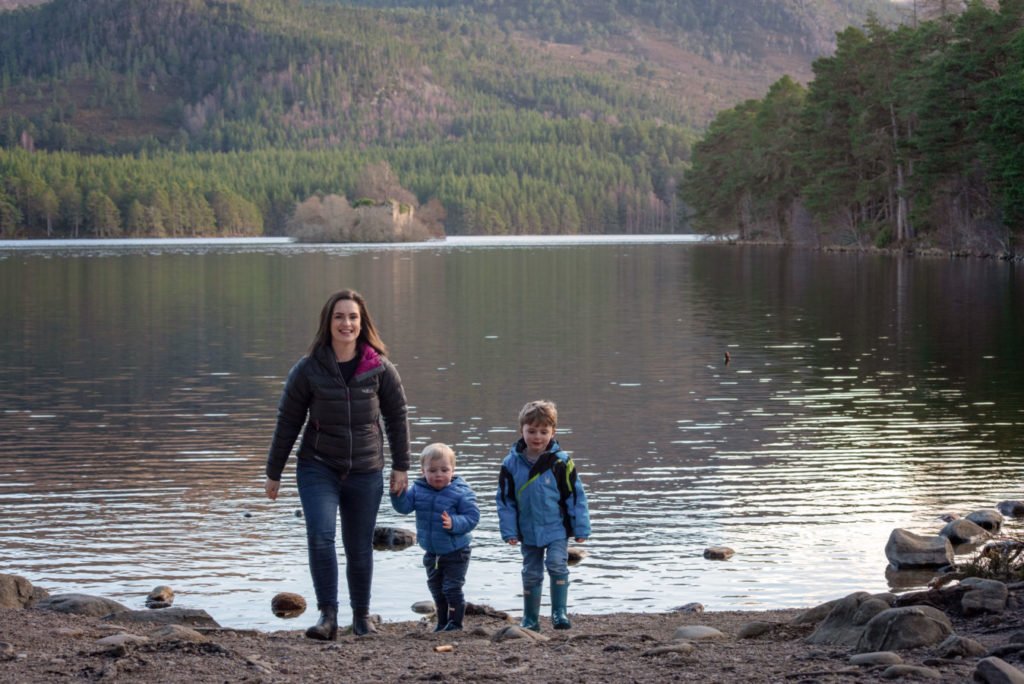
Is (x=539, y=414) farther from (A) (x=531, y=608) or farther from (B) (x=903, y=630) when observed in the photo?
(B) (x=903, y=630)

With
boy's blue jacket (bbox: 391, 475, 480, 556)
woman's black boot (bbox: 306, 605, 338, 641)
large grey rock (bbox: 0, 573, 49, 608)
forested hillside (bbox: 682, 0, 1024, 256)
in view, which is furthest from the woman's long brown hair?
forested hillside (bbox: 682, 0, 1024, 256)

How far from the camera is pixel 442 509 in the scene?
10602mm

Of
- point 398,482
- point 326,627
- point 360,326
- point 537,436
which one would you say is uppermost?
point 360,326

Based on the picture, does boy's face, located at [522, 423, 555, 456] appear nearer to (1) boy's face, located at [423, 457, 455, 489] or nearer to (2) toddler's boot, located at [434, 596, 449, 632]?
(1) boy's face, located at [423, 457, 455, 489]

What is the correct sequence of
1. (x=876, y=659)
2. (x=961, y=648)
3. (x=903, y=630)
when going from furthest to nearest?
(x=903, y=630) → (x=961, y=648) → (x=876, y=659)

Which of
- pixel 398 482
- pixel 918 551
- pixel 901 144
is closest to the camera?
pixel 398 482

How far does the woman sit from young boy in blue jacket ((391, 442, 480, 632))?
197 millimetres

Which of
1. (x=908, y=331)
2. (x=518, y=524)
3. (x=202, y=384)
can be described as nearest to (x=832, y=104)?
(x=908, y=331)

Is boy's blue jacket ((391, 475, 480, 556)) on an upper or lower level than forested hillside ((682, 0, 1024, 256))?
lower

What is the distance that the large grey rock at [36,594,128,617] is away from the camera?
37.3 ft

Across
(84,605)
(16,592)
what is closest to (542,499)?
(84,605)

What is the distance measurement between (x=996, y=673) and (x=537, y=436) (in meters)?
3.71

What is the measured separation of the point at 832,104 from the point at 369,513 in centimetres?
8577

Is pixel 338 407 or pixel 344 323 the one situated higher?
pixel 344 323
